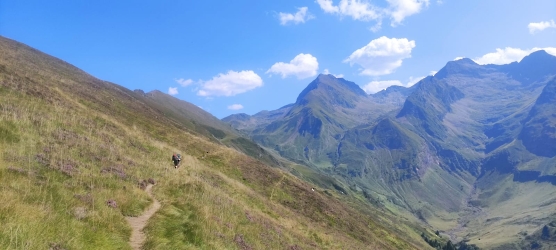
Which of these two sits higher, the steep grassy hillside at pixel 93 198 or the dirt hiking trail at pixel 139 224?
the steep grassy hillside at pixel 93 198

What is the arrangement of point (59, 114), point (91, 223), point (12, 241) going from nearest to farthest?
point (12, 241) → point (91, 223) → point (59, 114)

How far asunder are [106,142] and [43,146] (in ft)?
31.3

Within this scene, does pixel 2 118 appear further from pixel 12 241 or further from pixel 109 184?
pixel 12 241

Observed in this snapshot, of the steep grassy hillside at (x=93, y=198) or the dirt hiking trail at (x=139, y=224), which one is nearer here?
the steep grassy hillside at (x=93, y=198)

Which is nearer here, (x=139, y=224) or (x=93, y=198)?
(x=93, y=198)

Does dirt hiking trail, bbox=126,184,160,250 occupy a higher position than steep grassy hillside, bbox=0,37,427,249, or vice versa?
steep grassy hillside, bbox=0,37,427,249

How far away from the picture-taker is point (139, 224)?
15.3 m

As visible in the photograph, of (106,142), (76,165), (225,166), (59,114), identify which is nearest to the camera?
(76,165)

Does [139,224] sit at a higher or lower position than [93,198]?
lower

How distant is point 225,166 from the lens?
5347 cm

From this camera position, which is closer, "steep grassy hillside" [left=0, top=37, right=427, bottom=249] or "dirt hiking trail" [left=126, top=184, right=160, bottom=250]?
"steep grassy hillside" [left=0, top=37, right=427, bottom=249]

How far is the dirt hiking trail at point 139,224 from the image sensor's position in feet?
42.9

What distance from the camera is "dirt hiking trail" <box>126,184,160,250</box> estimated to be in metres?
13.1

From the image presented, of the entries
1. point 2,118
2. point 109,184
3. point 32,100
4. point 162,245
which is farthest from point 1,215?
point 32,100
